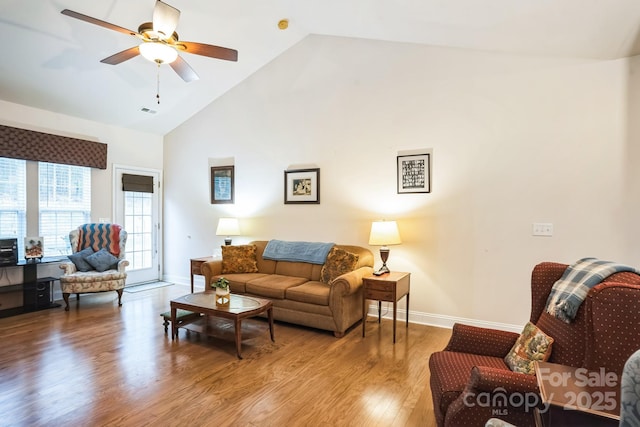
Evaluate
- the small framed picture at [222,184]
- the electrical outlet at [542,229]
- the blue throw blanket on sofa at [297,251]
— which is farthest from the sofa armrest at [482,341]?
the small framed picture at [222,184]

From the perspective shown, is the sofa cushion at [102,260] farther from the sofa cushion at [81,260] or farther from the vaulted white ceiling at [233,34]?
the vaulted white ceiling at [233,34]

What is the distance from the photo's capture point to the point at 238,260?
4.76 metres

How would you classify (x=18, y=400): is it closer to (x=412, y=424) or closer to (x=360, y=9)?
(x=412, y=424)

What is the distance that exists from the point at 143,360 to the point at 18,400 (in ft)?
2.76

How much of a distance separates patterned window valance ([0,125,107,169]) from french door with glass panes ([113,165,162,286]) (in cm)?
42

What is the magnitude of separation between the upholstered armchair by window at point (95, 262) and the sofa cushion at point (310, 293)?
8.58 ft

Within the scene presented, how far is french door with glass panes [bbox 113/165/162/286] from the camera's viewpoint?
19.0ft

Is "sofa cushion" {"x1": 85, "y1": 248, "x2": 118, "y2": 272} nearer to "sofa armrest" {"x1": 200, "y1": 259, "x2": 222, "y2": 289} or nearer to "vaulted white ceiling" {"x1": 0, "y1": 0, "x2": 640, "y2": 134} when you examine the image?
"sofa armrest" {"x1": 200, "y1": 259, "x2": 222, "y2": 289}

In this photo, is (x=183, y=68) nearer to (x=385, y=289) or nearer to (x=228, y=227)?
(x=228, y=227)

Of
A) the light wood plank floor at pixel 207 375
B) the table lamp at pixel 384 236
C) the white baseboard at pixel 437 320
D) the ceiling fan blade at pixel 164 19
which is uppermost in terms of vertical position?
the ceiling fan blade at pixel 164 19

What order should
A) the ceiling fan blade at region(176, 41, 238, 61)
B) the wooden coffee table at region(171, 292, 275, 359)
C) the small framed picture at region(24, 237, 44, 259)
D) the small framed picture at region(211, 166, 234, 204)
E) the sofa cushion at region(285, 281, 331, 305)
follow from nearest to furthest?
the ceiling fan blade at region(176, 41, 238, 61)
the wooden coffee table at region(171, 292, 275, 359)
the sofa cushion at region(285, 281, 331, 305)
the small framed picture at region(24, 237, 44, 259)
the small framed picture at region(211, 166, 234, 204)

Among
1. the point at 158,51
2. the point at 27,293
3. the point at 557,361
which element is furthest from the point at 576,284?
the point at 27,293

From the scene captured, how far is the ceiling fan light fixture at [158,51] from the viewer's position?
2.77 m

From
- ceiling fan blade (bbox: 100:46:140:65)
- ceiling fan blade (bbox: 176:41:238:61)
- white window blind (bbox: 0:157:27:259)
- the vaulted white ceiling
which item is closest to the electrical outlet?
the vaulted white ceiling
